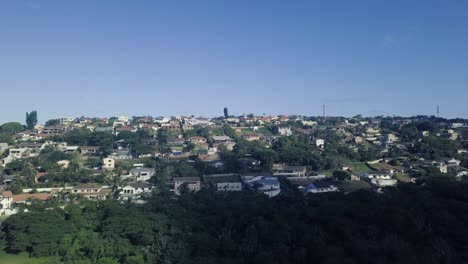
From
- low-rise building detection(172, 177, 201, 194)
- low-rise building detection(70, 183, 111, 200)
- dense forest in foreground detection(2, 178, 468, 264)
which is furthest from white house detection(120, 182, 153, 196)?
dense forest in foreground detection(2, 178, 468, 264)

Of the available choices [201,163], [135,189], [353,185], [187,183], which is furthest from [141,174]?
[353,185]

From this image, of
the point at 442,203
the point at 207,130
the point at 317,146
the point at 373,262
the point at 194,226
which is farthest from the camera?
the point at 207,130

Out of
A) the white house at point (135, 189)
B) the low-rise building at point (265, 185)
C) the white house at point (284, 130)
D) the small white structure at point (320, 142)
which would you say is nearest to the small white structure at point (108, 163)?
the white house at point (135, 189)

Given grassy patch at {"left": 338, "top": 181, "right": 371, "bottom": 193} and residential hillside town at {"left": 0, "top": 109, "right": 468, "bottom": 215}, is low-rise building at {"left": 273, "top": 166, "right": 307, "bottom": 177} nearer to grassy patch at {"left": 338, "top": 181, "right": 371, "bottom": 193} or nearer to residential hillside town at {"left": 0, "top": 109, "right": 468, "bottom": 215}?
residential hillside town at {"left": 0, "top": 109, "right": 468, "bottom": 215}

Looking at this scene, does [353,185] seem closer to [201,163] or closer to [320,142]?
[201,163]

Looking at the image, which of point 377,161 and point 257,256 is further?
point 377,161

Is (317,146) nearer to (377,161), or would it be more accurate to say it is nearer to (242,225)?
(377,161)

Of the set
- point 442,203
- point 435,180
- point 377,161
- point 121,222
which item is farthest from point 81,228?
point 377,161
